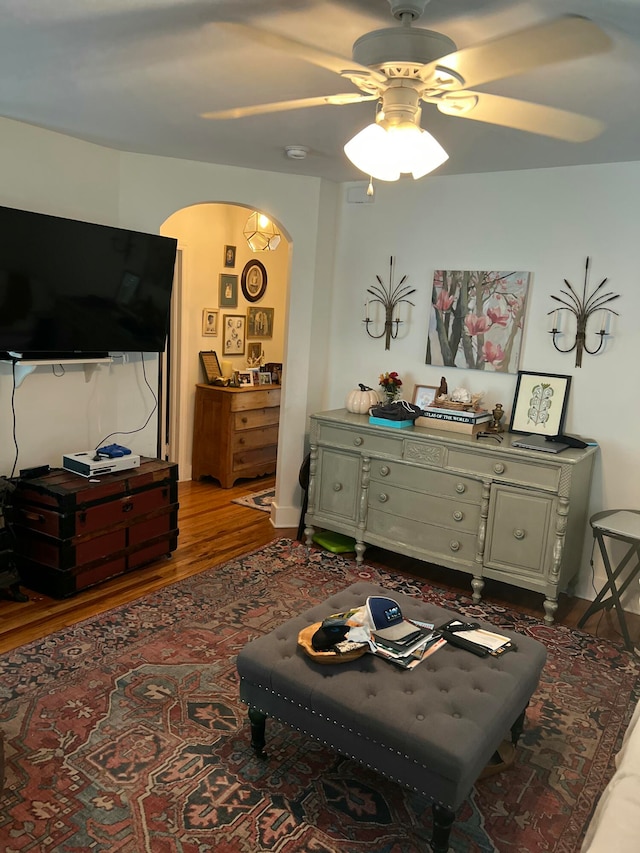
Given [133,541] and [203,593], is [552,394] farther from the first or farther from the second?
[133,541]

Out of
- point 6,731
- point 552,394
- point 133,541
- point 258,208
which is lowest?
point 6,731

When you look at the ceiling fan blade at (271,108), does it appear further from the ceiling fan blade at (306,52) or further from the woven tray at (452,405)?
the woven tray at (452,405)

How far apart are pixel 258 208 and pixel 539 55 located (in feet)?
8.56

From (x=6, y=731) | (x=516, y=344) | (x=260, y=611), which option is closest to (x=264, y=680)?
(x=6, y=731)

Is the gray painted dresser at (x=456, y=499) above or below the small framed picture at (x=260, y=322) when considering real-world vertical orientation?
below

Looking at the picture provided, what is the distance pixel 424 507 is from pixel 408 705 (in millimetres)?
1974

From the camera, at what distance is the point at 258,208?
4445mm

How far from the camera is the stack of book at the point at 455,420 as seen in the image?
3967 millimetres

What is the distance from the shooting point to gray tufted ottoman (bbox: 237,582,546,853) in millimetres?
1927

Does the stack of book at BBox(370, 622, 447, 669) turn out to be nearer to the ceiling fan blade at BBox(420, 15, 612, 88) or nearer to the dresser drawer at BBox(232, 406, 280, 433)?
the ceiling fan blade at BBox(420, 15, 612, 88)

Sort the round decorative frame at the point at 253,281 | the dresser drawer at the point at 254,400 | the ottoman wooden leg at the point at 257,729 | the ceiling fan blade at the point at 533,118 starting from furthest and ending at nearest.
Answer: the round decorative frame at the point at 253,281 → the dresser drawer at the point at 254,400 → the ceiling fan blade at the point at 533,118 → the ottoman wooden leg at the point at 257,729

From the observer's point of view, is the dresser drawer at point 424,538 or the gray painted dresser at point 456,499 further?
the dresser drawer at point 424,538

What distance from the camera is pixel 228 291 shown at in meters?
5.99

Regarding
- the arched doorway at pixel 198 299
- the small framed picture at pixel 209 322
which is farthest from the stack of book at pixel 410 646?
the small framed picture at pixel 209 322
